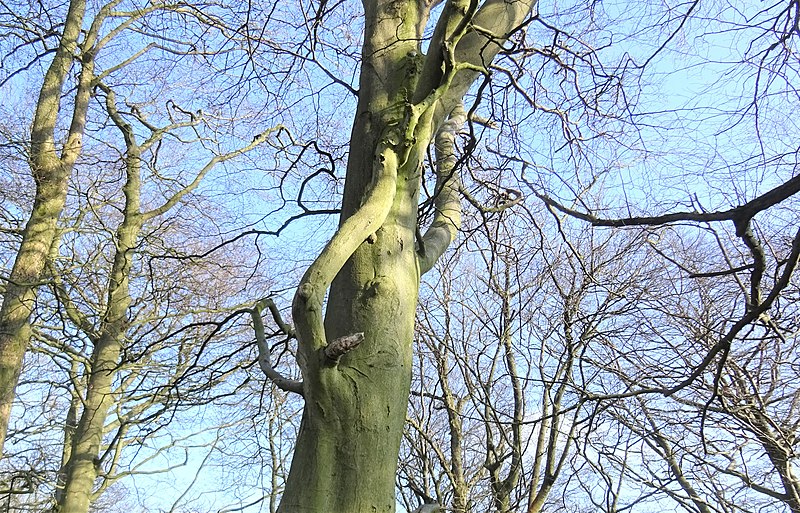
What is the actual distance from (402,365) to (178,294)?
6.04 meters

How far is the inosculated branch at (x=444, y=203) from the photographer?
2.96 metres

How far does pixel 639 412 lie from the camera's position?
211 inches

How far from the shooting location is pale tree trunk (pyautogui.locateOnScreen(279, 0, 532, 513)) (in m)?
1.89

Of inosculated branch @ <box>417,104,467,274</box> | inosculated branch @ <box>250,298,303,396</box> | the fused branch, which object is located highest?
inosculated branch @ <box>417,104,467,274</box>

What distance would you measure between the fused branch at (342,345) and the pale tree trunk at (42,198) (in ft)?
15.9

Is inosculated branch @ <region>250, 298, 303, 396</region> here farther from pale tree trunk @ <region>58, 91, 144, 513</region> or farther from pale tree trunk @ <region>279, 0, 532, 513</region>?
pale tree trunk @ <region>58, 91, 144, 513</region>

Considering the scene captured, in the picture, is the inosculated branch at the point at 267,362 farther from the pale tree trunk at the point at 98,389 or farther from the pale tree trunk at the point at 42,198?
the pale tree trunk at the point at 98,389

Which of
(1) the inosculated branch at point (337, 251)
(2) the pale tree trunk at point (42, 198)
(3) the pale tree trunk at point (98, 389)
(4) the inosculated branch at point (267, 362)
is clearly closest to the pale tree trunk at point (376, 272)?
(1) the inosculated branch at point (337, 251)

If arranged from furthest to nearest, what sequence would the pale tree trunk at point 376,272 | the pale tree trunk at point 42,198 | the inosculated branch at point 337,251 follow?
1. the pale tree trunk at point 42,198
2. the pale tree trunk at point 376,272
3. the inosculated branch at point 337,251

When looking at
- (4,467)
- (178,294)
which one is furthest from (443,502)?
(4,467)

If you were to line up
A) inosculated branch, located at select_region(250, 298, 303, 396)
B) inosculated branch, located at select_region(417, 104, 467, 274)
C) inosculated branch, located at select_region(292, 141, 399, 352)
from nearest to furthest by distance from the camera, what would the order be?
inosculated branch, located at select_region(292, 141, 399, 352)
inosculated branch, located at select_region(250, 298, 303, 396)
inosculated branch, located at select_region(417, 104, 467, 274)

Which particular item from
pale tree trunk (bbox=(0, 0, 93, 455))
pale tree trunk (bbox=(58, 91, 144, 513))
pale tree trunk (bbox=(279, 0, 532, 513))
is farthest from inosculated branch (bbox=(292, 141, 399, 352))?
pale tree trunk (bbox=(58, 91, 144, 513))

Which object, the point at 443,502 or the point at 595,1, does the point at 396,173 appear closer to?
the point at 595,1

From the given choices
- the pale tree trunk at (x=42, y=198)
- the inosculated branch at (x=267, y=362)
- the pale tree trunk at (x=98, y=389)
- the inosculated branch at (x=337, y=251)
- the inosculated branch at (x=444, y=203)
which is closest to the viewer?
the inosculated branch at (x=337, y=251)
